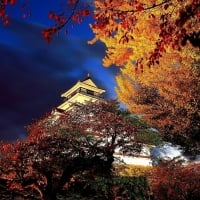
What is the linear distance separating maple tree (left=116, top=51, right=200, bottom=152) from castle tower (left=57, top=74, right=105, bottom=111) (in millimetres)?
20545

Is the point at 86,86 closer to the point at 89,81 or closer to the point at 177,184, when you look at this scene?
the point at 89,81

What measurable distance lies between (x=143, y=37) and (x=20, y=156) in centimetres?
942

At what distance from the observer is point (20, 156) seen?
709 inches

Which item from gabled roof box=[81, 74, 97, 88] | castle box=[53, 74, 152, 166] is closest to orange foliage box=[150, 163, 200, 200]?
castle box=[53, 74, 152, 166]

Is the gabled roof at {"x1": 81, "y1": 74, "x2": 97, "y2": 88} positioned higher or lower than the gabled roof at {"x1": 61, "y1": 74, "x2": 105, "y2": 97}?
higher

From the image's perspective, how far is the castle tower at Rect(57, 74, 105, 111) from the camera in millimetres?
47688

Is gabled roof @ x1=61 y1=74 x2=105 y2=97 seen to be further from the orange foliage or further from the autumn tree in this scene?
the orange foliage

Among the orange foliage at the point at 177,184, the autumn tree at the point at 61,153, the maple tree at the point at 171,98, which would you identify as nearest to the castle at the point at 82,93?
the maple tree at the point at 171,98

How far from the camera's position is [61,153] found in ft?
63.3

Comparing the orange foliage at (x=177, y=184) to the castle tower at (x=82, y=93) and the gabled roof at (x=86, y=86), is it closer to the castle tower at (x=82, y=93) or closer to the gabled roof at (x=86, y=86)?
the castle tower at (x=82, y=93)

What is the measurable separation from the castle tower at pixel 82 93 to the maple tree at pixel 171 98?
67.4 feet

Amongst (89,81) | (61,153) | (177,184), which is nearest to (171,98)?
(177,184)

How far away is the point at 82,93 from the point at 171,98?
25723 mm

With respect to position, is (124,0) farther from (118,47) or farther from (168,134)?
(168,134)
